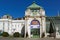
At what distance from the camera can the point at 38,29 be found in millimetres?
64750

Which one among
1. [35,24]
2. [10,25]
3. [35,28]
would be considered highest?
[10,25]

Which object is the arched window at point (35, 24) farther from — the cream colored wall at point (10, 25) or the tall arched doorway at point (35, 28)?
the cream colored wall at point (10, 25)

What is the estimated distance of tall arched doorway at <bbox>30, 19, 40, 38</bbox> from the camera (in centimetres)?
6339

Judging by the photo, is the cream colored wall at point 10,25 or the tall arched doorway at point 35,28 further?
the cream colored wall at point 10,25

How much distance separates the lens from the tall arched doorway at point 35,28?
63.4 meters

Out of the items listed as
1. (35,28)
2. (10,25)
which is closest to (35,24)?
(35,28)

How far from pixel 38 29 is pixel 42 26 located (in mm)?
1648

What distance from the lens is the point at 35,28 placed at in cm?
6347

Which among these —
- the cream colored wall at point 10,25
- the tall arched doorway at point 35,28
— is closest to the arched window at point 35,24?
the tall arched doorway at point 35,28

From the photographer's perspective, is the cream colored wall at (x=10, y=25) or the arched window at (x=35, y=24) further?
the cream colored wall at (x=10, y=25)

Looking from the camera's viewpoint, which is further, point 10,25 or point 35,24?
point 10,25

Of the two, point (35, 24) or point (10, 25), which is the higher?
point (10, 25)

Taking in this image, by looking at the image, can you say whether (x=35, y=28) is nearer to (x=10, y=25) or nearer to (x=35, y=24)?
(x=35, y=24)

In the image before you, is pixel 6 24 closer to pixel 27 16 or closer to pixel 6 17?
pixel 6 17
